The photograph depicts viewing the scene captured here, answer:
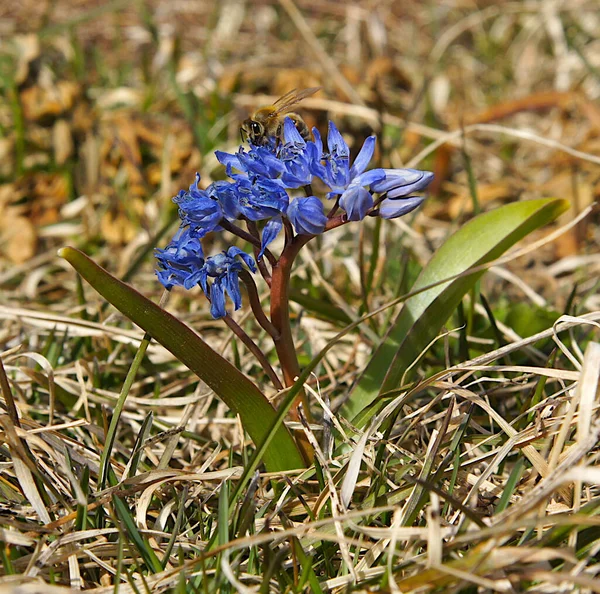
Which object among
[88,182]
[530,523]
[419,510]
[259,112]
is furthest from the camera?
[88,182]

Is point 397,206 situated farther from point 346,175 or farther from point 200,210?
point 200,210

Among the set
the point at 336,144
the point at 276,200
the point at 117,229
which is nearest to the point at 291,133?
the point at 336,144

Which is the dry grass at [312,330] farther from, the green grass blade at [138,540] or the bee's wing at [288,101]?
the bee's wing at [288,101]

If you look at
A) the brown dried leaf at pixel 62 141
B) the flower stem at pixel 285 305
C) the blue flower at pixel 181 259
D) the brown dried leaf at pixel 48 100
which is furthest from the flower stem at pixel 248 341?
the brown dried leaf at pixel 48 100

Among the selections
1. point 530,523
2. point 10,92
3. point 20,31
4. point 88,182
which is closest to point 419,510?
point 530,523

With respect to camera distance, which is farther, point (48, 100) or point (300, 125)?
point (48, 100)

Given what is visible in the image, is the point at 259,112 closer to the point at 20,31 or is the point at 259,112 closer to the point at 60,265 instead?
the point at 60,265
